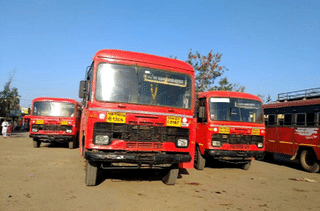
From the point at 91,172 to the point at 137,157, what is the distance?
115cm

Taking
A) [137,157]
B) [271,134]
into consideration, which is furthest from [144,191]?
[271,134]

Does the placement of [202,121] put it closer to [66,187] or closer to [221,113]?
[221,113]

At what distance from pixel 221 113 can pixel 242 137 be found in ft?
3.39

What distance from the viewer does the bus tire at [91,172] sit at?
5.84 m

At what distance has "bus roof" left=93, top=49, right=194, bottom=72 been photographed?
234 inches

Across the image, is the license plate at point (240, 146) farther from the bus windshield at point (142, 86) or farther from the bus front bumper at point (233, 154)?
the bus windshield at point (142, 86)

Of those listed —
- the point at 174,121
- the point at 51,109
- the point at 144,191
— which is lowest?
the point at 144,191

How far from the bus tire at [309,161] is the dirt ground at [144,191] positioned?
5.87 feet

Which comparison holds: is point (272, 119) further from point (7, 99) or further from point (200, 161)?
point (7, 99)

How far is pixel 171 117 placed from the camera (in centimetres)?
603

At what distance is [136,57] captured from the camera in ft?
20.1

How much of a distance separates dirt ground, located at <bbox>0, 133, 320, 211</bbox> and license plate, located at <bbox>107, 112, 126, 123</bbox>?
1460 millimetres

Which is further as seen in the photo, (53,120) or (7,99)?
(7,99)

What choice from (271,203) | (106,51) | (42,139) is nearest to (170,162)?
(271,203)
